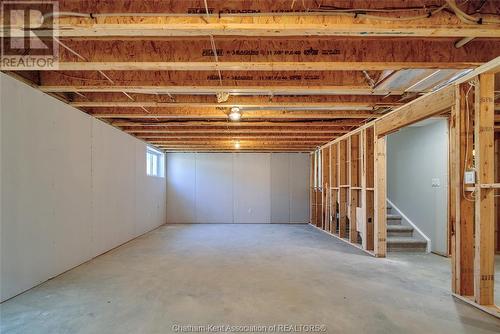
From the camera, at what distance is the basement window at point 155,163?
863 cm

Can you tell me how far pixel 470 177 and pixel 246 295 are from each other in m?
2.52

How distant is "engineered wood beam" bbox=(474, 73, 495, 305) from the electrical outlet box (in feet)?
0.11

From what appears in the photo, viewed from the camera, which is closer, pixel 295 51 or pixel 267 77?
pixel 295 51

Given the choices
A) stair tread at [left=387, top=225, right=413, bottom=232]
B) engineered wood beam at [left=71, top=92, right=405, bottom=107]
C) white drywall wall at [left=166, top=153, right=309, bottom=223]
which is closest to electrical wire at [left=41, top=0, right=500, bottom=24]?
engineered wood beam at [left=71, top=92, right=405, bottom=107]

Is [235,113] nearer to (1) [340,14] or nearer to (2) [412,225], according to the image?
(1) [340,14]

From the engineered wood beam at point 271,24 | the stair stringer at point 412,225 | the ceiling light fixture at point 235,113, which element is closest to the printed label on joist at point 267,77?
the ceiling light fixture at point 235,113

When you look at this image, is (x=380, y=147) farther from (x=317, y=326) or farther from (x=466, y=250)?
(x=317, y=326)

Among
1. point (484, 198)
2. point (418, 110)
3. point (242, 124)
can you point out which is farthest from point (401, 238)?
point (242, 124)

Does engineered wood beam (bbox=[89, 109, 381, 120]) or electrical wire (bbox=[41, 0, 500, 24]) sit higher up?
electrical wire (bbox=[41, 0, 500, 24])

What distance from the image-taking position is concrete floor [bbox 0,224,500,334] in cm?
253

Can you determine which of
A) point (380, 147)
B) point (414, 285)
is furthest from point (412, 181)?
point (414, 285)

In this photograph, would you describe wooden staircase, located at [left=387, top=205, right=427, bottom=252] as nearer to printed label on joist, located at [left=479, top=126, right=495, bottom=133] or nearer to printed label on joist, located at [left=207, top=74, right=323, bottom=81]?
printed label on joist, located at [left=479, top=126, right=495, bottom=133]

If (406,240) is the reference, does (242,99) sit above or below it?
above

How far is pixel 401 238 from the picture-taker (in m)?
5.69
